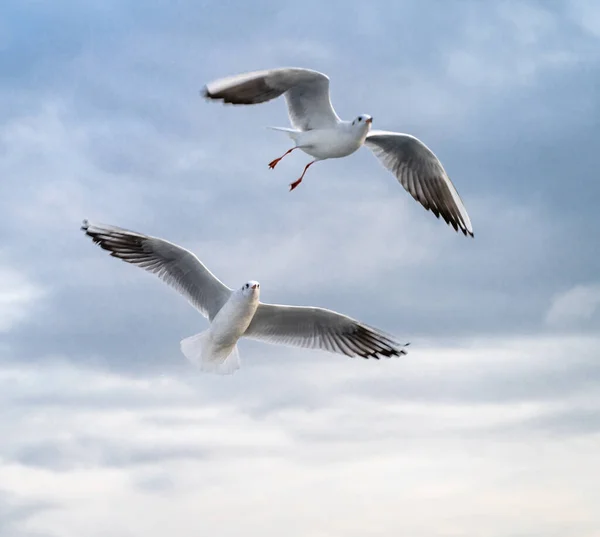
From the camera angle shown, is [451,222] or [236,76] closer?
[236,76]

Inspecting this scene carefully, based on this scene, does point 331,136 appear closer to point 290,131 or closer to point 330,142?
point 330,142

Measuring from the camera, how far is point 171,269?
35.1 ft

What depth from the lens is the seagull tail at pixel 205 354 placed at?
10.5 meters

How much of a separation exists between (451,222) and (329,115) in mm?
2050

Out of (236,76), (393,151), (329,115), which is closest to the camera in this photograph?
(236,76)

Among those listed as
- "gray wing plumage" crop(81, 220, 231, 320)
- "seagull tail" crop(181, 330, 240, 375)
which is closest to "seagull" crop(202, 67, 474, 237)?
"gray wing plumage" crop(81, 220, 231, 320)

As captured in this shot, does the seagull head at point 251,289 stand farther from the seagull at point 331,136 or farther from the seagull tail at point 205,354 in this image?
the seagull at point 331,136

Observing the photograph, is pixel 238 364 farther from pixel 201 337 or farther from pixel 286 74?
pixel 286 74

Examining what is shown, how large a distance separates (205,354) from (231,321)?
0.48 m

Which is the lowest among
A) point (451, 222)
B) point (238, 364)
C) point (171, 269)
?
point (238, 364)

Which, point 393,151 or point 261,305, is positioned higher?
point 393,151

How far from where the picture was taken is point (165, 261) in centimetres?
1069

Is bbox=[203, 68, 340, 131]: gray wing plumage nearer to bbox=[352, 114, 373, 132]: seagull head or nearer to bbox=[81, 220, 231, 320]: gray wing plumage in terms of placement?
bbox=[352, 114, 373, 132]: seagull head

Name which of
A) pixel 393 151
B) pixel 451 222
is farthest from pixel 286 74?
pixel 451 222
